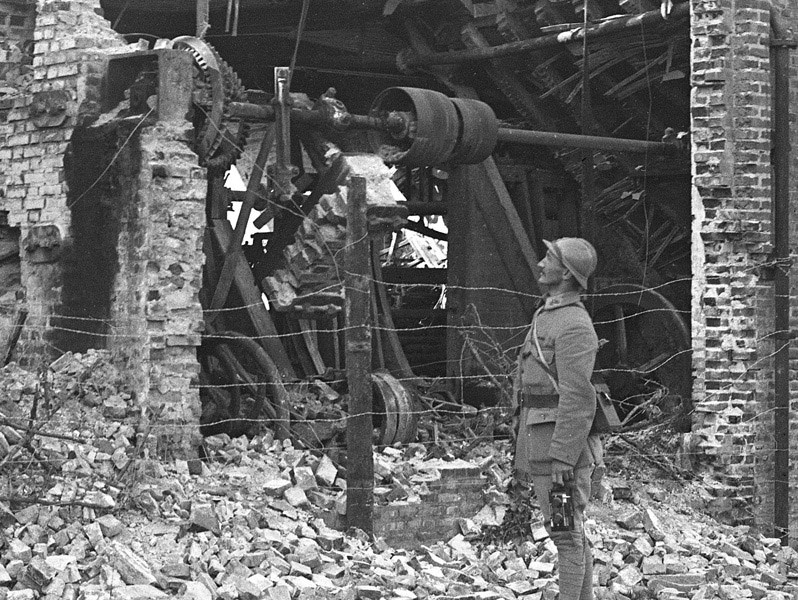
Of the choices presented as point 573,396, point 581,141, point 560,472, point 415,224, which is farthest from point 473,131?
point 560,472

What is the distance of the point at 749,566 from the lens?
935cm

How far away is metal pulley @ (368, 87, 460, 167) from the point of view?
11031 mm

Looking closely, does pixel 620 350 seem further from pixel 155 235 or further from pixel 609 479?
pixel 155 235

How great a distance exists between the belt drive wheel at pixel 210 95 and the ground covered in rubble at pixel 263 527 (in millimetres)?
1684

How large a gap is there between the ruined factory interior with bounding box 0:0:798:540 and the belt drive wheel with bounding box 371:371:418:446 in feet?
0.07

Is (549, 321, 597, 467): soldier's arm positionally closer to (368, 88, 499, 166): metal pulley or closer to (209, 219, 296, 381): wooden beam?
(368, 88, 499, 166): metal pulley

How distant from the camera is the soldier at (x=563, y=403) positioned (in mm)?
6375

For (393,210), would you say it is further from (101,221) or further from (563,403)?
(563,403)

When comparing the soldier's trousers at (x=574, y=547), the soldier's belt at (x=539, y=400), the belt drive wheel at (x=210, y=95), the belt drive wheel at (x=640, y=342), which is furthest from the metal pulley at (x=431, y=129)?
the soldier's trousers at (x=574, y=547)

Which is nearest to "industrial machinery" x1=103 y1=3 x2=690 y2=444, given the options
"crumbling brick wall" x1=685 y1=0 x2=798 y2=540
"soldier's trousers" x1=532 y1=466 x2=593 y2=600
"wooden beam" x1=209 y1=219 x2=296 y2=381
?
"wooden beam" x1=209 y1=219 x2=296 y2=381

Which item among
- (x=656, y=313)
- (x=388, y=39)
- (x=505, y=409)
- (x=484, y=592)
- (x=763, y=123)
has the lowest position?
(x=484, y=592)

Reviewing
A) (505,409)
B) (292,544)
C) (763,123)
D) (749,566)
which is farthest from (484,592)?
(763,123)

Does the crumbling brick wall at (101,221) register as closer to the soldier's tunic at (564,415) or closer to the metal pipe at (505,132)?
the metal pipe at (505,132)

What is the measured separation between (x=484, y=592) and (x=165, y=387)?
2.87m
